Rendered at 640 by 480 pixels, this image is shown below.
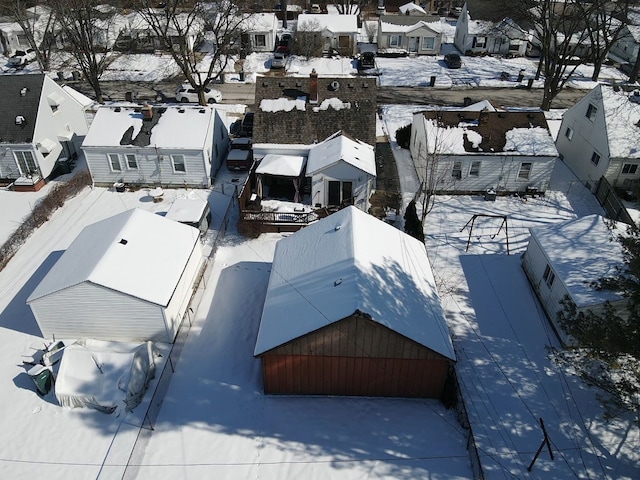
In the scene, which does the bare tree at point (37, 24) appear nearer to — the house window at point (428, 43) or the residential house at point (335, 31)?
the residential house at point (335, 31)

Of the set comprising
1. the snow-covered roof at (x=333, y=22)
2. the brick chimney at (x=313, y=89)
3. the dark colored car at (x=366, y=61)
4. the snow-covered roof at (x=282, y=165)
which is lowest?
the dark colored car at (x=366, y=61)

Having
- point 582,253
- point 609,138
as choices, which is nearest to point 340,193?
point 582,253

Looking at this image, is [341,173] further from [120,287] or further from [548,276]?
[120,287]

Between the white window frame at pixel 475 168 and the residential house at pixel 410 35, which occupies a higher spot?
the residential house at pixel 410 35

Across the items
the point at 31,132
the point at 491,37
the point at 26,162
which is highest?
the point at 491,37

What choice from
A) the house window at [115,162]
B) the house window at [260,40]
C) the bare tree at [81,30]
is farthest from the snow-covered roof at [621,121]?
the bare tree at [81,30]

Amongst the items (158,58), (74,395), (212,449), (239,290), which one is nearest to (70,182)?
(239,290)
